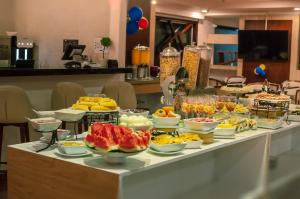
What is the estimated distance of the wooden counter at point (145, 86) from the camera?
6711mm

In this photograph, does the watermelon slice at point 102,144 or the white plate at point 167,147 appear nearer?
the watermelon slice at point 102,144

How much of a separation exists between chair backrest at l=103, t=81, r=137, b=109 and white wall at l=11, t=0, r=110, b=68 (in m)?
1.35

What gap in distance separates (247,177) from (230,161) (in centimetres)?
17

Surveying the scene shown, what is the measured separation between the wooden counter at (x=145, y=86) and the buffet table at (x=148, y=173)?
3.41m

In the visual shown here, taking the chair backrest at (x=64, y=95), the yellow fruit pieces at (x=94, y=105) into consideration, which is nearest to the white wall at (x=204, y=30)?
the chair backrest at (x=64, y=95)

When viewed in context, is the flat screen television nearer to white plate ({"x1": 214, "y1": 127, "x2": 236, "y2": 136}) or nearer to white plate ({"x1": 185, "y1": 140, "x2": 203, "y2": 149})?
white plate ({"x1": 214, "y1": 127, "x2": 236, "y2": 136})

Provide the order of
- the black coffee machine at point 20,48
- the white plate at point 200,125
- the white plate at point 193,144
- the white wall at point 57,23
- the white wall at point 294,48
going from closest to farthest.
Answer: the white plate at point 193,144
the white plate at point 200,125
the white wall at point 57,23
the black coffee machine at point 20,48
the white wall at point 294,48

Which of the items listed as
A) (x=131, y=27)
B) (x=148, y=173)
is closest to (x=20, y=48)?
(x=131, y=27)

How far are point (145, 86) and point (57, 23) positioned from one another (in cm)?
177

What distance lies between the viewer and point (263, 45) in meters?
12.0

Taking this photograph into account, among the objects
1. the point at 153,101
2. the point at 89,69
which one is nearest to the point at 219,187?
the point at 89,69

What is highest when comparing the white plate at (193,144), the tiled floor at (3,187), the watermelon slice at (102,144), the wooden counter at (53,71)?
the wooden counter at (53,71)

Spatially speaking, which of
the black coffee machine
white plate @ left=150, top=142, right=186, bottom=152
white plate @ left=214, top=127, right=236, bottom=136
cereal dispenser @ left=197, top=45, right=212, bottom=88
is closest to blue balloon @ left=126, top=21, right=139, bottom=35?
the black coffee machine

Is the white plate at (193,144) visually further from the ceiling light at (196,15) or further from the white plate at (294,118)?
the ceiling light at (196,15)
